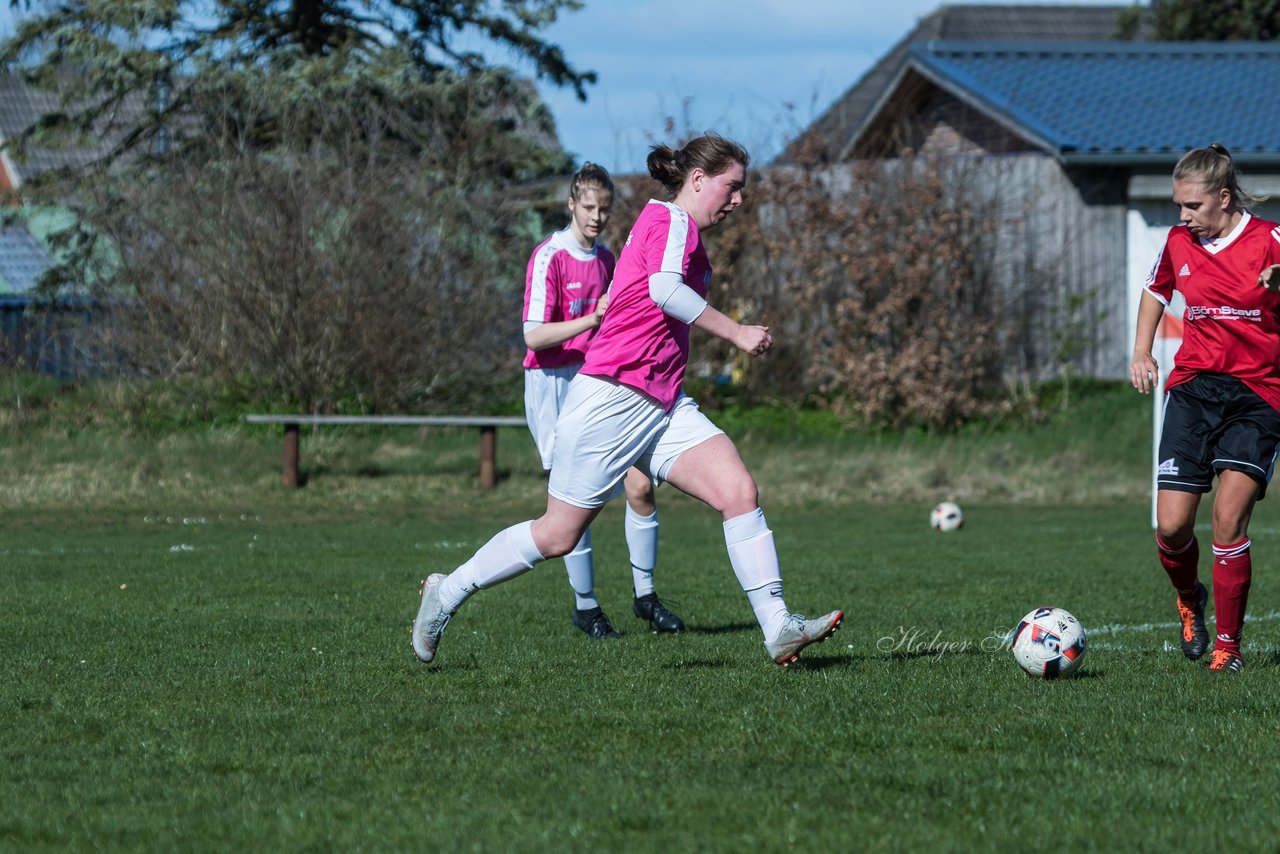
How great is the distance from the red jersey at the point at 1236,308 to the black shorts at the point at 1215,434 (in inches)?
1.9

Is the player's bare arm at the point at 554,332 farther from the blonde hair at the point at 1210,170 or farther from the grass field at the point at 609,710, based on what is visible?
the blonde hair at the point at 1210,170

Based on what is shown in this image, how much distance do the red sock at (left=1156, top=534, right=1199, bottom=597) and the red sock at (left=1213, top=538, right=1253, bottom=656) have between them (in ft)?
0.57

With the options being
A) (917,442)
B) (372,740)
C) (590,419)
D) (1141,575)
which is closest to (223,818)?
(372,740)

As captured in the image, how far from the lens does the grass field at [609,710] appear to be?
13.6 ft

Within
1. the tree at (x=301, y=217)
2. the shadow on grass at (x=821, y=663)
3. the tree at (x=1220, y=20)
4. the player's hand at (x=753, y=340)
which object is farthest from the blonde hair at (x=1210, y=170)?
the tree at (x=1220, y=20)

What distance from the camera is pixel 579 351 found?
8.23 meters

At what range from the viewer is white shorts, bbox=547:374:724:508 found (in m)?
6.25

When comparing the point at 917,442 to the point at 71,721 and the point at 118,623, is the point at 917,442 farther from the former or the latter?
the point at 71,721

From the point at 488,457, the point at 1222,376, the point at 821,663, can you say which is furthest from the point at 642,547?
the point at 488,457

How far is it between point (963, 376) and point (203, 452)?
9.33 meters

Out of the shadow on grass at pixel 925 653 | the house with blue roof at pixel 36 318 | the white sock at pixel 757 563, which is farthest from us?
the house with blue roof at pixel 36 318

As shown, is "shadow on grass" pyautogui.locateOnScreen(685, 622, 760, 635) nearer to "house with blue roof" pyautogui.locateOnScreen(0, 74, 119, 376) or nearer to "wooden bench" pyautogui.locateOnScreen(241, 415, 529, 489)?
"wooden bench" pyautogui.locateOnScreen(241, 415, 529, 489)

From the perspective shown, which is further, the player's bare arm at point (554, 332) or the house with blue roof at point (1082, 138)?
the house with blue roof at point (1082, 138)

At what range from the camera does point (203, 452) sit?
1684 centimetres
